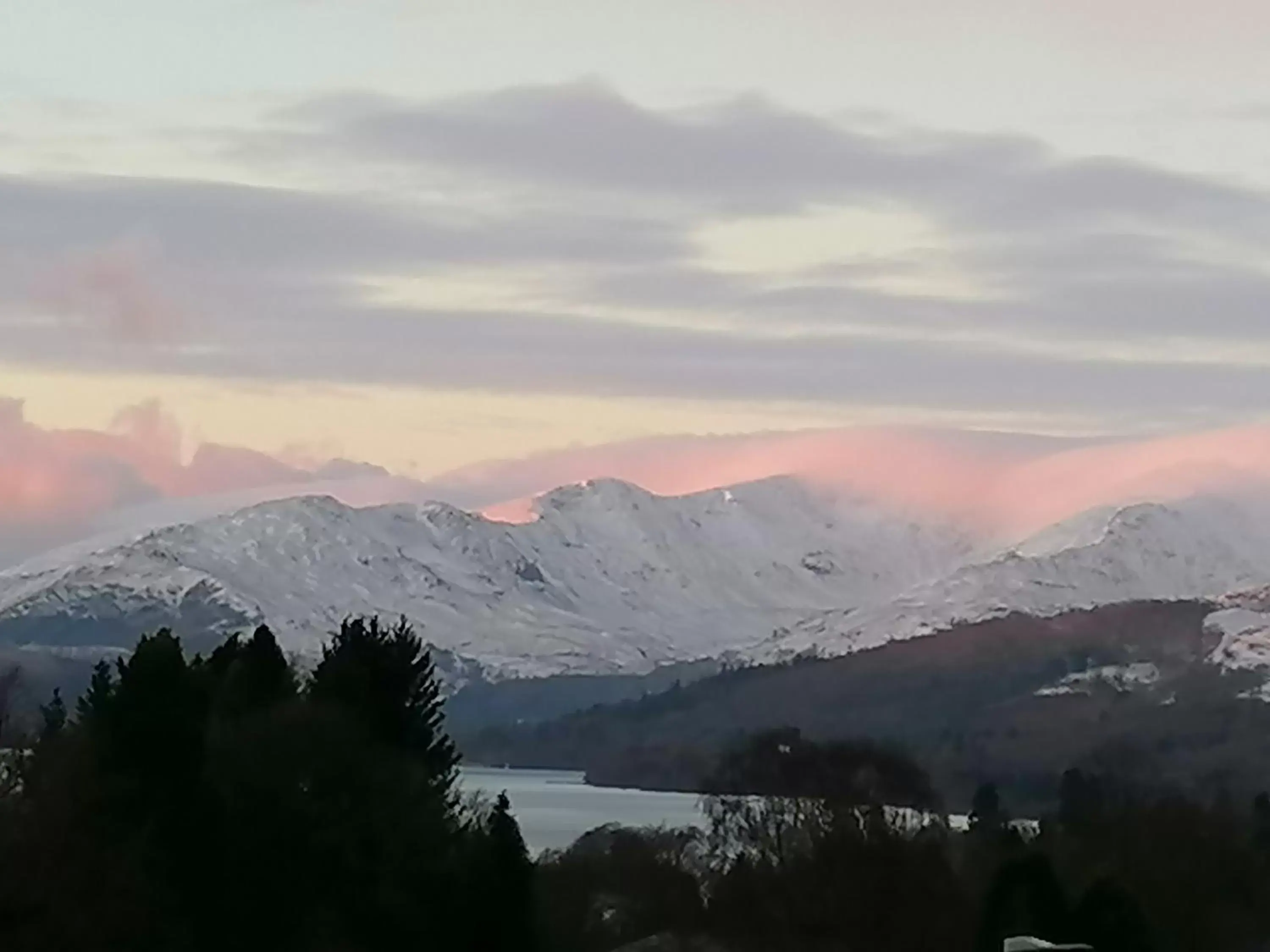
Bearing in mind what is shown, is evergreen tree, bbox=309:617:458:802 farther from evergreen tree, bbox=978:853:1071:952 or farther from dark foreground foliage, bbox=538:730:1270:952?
evergreen tree, bbox=978:853:1071:952

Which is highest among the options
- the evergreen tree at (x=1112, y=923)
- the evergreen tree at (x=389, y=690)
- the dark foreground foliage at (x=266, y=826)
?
the evergreen tree at (x=389, y=690)

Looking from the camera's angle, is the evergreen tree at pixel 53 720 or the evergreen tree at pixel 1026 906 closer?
the evergreen tree at pixel 1026 906

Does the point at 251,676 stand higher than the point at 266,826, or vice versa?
the point at 251,676

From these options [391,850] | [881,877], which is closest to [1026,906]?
[391,850]

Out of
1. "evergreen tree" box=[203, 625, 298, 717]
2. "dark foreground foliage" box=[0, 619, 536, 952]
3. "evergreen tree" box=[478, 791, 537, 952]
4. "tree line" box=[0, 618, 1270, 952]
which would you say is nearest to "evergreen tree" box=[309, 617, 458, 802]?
"tree line" box=[0, 618, 1270, 952]

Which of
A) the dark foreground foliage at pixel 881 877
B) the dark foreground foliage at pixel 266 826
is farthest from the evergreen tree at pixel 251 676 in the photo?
the dark foreground foliage at pixel 881 877

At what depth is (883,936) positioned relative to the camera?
64000 mm

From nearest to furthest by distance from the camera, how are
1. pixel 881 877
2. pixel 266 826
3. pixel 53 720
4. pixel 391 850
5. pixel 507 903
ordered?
1. pixel 266 826
2. pixel 507 903
3. pixel 391 850
4. pixel 881 877
5. pixel 53 720

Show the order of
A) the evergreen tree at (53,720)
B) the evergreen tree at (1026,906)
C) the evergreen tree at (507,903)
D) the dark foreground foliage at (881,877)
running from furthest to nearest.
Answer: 1. the evergreen tree at (53,720)
2. the dark foreground foliage at (881,877)
3. the evergreen tree at (1026,906)
4. the evergreen tree at (507,903)

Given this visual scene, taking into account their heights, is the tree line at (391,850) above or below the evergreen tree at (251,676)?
below

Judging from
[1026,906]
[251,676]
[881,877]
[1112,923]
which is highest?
[251,676]

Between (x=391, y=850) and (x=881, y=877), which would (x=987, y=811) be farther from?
(x=391, y=850)

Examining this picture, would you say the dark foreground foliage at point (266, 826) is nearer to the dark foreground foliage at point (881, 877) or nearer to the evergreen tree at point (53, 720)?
the evergreen tree at point (53, 720)

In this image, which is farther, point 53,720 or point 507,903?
point 53,720
